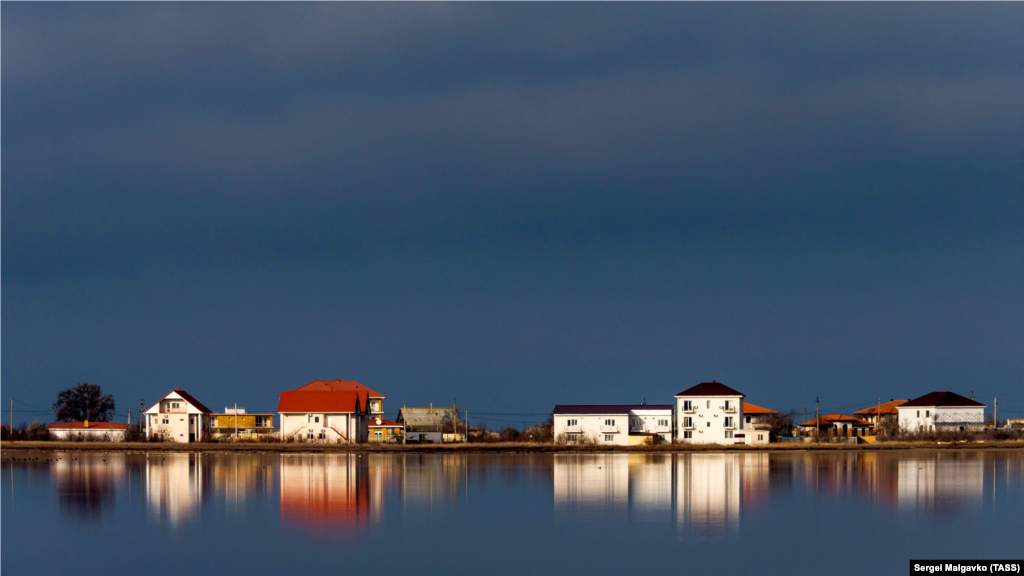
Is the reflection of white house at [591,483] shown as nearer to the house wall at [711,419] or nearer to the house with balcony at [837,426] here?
the house wall at [711,419]

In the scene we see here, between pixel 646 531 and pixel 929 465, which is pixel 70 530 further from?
pixel 929 465

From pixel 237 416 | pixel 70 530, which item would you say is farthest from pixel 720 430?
pixel 70 530

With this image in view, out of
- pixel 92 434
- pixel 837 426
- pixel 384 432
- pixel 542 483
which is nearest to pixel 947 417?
pixel 837 426

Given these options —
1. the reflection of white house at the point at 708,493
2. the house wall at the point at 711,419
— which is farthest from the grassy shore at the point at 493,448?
the reflection of white house at the point at 708,493

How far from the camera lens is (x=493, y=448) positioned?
69.1 meters

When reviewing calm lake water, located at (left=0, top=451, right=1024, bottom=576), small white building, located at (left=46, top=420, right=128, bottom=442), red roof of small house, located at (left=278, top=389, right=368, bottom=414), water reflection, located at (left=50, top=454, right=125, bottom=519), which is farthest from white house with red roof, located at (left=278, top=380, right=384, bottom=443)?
calm lake water, located at (left=0, top=451, right=1024, bottom=576)

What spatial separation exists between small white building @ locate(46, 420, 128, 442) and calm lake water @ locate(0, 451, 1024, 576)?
34.9m

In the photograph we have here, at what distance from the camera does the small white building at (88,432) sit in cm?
7850

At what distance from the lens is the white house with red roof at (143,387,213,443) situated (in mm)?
76250

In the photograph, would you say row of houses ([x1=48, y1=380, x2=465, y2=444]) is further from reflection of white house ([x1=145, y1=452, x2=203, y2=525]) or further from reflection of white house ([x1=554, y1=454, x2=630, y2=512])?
reflection of white house ([x1=554, y1=454, x2=630, y2=512])

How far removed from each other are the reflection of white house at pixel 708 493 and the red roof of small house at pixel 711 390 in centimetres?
2197

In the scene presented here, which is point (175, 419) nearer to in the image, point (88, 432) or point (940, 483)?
point (88, 432)

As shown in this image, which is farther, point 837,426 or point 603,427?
point 837,426

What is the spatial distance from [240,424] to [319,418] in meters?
12.8
